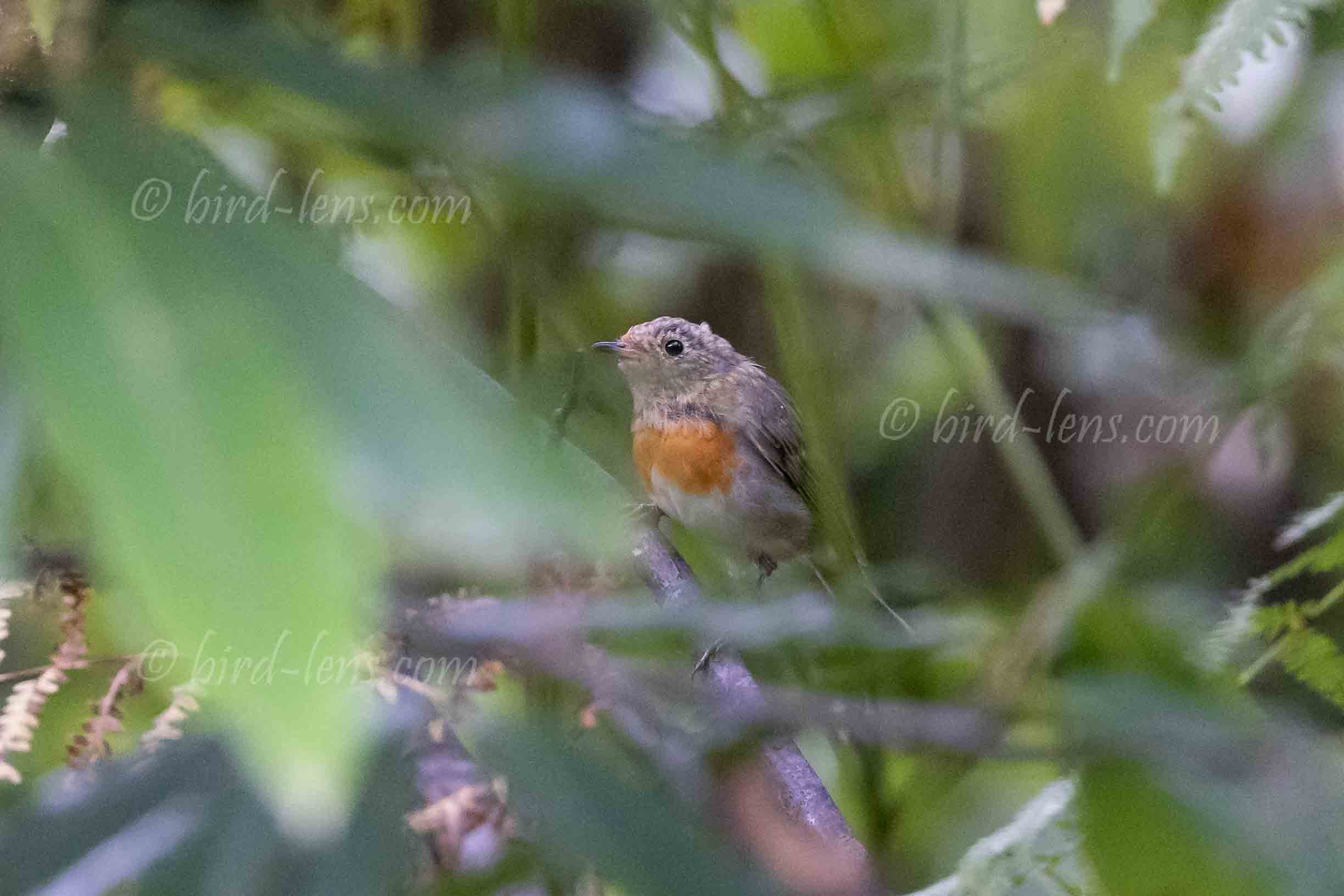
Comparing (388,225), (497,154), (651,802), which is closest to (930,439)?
(388,225)

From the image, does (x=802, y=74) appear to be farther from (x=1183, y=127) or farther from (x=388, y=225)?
(x=1183, y=127)

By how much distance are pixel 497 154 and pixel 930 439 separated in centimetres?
356

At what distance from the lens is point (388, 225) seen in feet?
10.0

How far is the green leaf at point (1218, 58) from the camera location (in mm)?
1423

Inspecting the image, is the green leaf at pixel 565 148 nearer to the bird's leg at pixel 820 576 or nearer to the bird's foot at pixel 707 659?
the bird's foot at pixel 707 659

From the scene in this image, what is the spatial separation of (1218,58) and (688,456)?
152cm

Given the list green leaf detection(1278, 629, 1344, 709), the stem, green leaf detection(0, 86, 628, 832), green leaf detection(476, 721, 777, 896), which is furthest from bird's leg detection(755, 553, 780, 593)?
green leaf detection(0, 86, 628, 832)

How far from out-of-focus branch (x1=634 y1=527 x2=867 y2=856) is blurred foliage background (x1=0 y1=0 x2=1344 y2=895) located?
1.8 inches

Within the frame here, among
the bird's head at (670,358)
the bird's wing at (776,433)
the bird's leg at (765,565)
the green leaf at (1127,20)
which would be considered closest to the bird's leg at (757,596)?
the bird's leg at (765,565)

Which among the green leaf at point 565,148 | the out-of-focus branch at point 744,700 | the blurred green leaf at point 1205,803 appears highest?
the green leaf at point 565,148

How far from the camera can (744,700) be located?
164 cm

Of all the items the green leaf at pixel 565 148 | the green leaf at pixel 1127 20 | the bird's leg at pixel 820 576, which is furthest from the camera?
the bird's leg at pixel 820 576

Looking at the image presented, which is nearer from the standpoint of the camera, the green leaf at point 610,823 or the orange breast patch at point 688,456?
the green leaf at point 610,823

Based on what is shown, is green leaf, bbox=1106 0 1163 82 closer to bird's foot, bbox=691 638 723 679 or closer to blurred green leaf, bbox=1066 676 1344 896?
blurred green leaf, bbox=1066 676 1344 896
